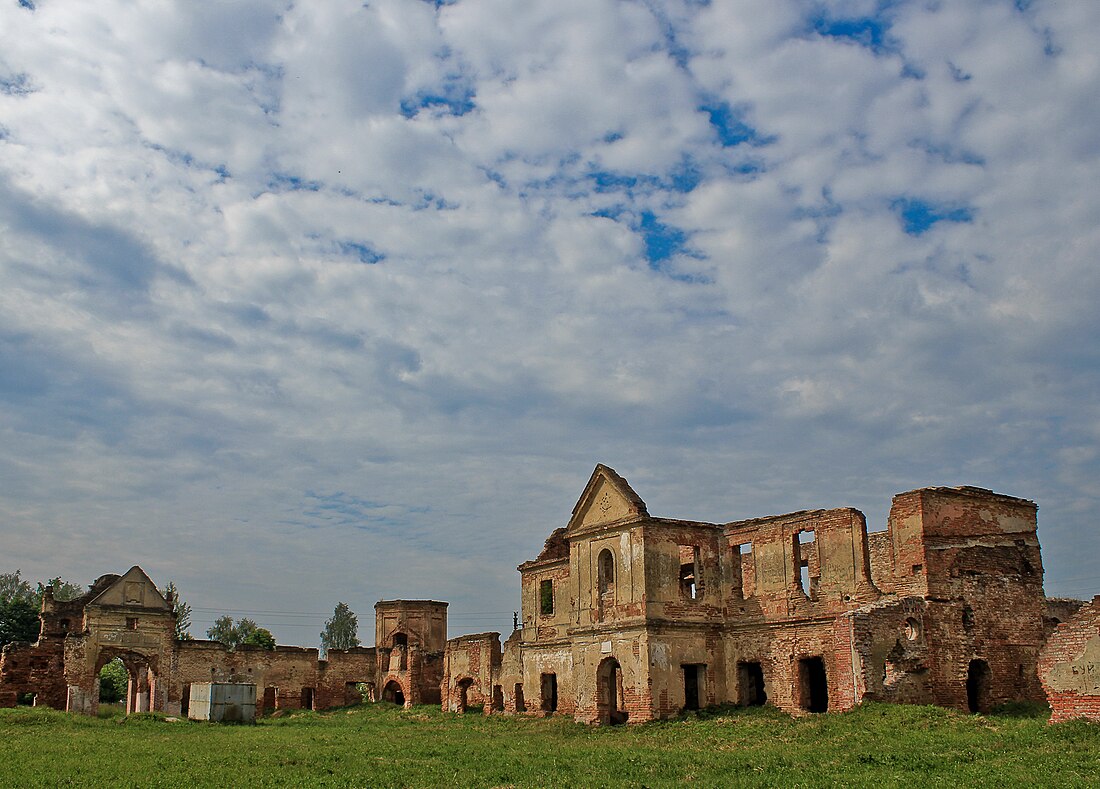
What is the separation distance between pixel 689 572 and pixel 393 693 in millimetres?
23682

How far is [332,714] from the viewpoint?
146 feet

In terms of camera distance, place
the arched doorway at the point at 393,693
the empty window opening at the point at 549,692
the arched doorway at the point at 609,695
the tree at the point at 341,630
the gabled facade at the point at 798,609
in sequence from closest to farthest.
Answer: the gabled facade at the point at 798,609
the arched doorway at the point at 609,695
the empty window opening at the point at 549,692
the arched doorway at the point at 393,693
the tree at the point at 341,630

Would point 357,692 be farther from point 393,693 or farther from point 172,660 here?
point 172,660

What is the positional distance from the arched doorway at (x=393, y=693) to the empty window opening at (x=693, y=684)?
23040 mm

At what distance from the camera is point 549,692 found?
3606 cm

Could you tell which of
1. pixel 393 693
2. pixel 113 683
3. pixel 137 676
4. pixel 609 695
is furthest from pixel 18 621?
pixel 609 695

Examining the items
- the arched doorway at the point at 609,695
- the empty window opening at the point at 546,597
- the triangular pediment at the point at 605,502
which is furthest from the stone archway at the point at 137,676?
the arched doorway at the point at 609,695

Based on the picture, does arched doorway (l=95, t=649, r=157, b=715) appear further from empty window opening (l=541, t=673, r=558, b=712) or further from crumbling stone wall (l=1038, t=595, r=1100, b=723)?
crumbling stone wall (l=1038, t=595, r=1100, b=723)

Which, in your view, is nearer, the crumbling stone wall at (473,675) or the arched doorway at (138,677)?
the crumbling stone wall at (473,675)

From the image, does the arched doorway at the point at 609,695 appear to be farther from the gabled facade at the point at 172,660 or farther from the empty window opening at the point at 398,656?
the empty window opening at the point at 398,656

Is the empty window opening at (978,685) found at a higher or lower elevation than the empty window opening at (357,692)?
higher

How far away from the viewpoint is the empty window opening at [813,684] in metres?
28.2

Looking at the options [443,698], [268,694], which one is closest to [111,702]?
[268,694]

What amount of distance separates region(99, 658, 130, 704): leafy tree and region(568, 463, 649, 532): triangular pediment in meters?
39.0
